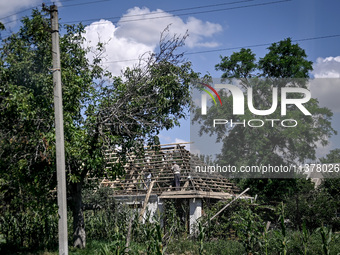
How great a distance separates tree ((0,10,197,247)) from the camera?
562 inches

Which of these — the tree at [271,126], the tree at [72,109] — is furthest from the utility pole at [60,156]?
the tree at [271,126]

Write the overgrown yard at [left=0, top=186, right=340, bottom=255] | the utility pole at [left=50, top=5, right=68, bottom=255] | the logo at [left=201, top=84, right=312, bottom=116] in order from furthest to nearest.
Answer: the logo at [left=201, top=84, right=312, bottom=116] → the overgrown yard at [left=0, top=186, right=340, bottom=255] → the utility pole at [left=50, top=5, right=68, bottom=255]

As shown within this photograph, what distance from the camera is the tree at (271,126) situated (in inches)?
1152

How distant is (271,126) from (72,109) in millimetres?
17499

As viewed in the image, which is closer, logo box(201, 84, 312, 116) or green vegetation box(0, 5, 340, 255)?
green vegetation box(0, 5, 340, 255)

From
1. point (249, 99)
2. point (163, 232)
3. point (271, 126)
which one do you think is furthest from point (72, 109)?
point (271, 126)

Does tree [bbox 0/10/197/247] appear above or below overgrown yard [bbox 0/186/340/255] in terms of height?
above

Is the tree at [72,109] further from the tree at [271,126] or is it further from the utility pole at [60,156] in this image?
the tree at [271,126]

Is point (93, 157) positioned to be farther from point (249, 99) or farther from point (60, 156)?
point (249, 99)

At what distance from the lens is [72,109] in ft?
50.1

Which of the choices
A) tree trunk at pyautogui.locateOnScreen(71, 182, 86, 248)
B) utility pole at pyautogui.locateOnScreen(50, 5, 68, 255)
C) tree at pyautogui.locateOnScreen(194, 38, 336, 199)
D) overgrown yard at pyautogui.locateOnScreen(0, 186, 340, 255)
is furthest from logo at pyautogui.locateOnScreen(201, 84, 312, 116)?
utility pole at pyautogui.locateOnScreen(50, 5, 68, 255)

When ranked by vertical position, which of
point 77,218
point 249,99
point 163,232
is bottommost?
point 163,232

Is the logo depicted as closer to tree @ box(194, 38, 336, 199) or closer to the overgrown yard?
tree @ box(194, 38, 336, 199)

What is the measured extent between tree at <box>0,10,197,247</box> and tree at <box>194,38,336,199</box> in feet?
44.7
